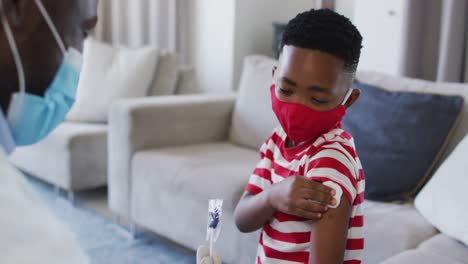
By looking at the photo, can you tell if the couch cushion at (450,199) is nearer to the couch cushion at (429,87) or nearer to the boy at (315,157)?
the couch cushion at (429,87)

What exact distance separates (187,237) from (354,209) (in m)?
1.33

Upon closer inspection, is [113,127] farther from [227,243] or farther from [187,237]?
[227,243]

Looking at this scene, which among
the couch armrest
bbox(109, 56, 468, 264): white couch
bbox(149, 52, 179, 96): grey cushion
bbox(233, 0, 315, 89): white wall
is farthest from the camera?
bbox(233, 0, 315, 89): white wall

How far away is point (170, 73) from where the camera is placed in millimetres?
3346

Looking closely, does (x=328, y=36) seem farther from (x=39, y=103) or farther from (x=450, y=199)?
(x=450, y=199)

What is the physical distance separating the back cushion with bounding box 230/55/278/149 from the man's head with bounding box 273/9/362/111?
1.47 m

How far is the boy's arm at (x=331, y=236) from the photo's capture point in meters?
1.01

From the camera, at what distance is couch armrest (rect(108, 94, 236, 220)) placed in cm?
Answer: 259

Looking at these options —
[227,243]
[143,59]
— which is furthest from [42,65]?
[143,59]

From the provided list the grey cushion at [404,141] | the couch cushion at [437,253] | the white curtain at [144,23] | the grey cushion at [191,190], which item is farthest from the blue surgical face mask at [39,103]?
the white curtain at [144,23]

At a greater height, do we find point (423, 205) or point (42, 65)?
point (42, 65)

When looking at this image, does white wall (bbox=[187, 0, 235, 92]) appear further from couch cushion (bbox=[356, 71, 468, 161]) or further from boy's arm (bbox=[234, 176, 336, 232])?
boy's arm (bbox=[234, 176, 336, 232])

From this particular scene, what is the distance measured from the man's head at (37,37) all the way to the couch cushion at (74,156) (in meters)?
2.29

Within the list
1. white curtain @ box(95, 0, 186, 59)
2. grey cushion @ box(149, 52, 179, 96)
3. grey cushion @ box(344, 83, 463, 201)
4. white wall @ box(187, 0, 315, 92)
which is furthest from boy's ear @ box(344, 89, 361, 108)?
white curtain @ box(95, 0, 186, 59)
